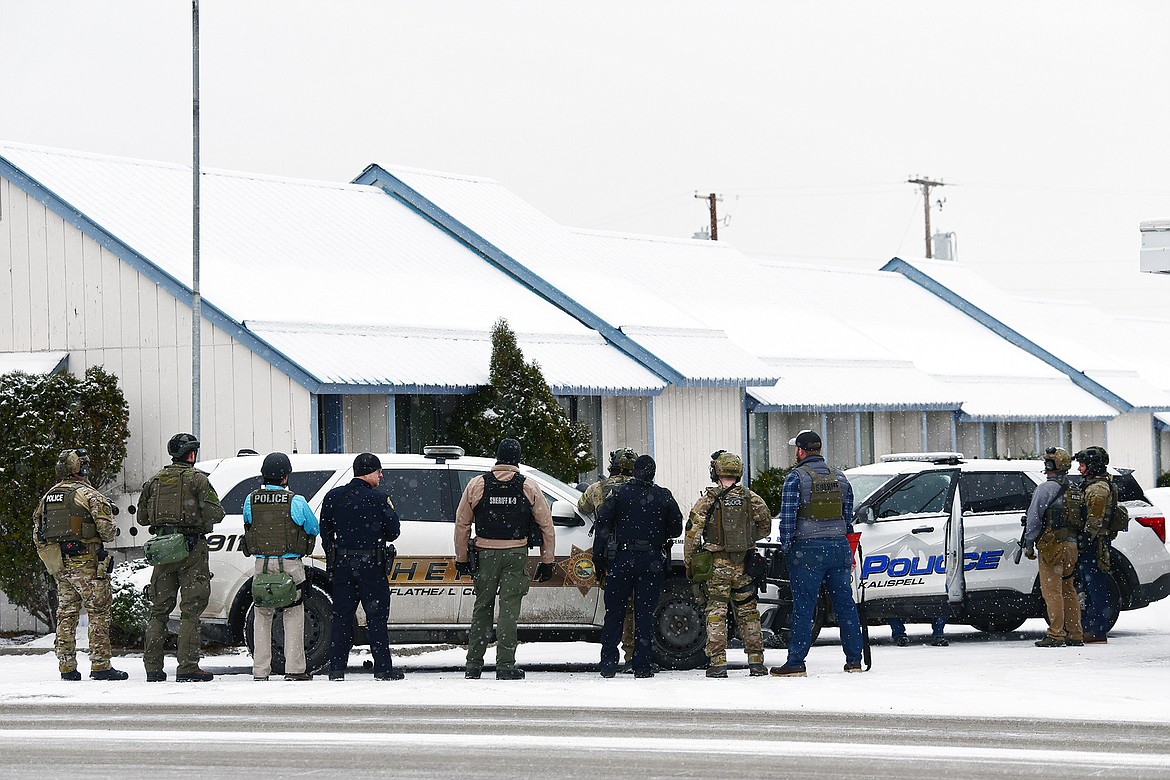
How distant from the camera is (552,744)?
9.66 meters

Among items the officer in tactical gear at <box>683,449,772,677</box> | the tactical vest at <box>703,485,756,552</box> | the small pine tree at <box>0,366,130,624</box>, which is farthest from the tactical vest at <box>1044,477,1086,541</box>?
the small pine tree at <box>0,366,130,624</box>

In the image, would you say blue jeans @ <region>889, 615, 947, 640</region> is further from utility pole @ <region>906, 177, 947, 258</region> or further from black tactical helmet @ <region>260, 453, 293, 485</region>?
utility pole @ <region>906, 177, 947, 258</region>

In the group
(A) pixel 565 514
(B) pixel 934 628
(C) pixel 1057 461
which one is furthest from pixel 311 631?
(C) pixel 1057 461

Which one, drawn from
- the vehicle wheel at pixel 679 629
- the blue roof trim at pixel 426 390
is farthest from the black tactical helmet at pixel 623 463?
the blue roof trim at pixel 426 390

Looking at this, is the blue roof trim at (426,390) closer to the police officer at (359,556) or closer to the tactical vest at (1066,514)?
the police officer at (359,556)

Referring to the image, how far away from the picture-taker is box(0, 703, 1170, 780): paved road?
882 cm

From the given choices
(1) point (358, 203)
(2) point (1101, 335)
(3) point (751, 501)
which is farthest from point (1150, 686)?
(2) point (1101, 335)

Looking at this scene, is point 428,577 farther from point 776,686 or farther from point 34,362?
point 34,362

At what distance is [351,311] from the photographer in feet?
76.5

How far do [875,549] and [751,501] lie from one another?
2861mm

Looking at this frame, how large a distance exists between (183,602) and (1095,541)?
8.24 meters

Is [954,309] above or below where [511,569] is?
above

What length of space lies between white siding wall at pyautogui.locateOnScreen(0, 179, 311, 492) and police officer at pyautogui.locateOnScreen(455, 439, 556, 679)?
24.9ft

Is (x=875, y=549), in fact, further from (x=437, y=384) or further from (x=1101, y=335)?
(x=1101, y=335)
